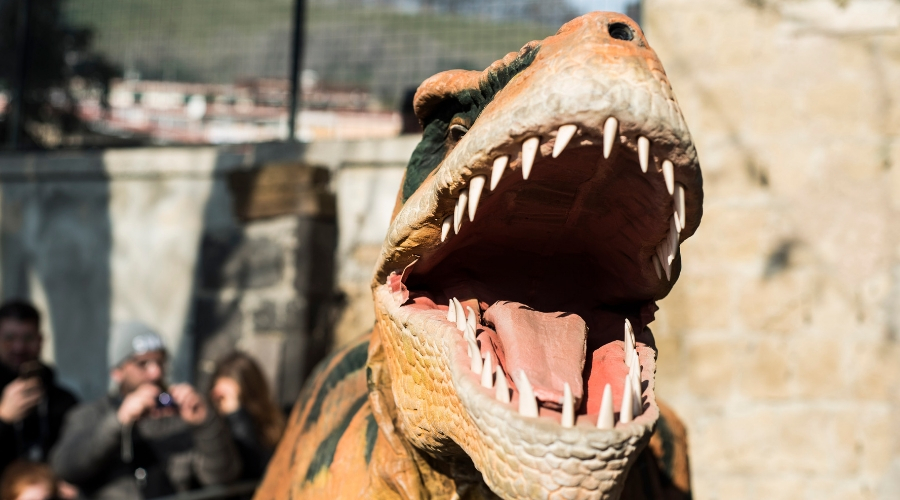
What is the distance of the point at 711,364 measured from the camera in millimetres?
3688

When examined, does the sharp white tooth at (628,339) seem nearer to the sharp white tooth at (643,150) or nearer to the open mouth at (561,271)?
the open mouth at (561,271)

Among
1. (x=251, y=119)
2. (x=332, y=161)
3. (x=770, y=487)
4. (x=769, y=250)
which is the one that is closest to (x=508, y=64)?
(x=769, y=250)

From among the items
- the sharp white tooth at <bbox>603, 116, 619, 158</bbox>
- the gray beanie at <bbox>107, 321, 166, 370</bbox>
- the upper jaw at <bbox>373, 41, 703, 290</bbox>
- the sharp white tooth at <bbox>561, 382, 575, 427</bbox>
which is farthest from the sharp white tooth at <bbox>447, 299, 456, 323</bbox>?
the gray beanie at <bbox>107, 321, 166, 370</bbox>

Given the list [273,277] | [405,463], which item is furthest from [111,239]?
[405,463]

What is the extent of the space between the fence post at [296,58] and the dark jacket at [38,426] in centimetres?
197

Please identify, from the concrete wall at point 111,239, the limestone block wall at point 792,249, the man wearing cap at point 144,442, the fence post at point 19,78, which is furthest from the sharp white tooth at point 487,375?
the fence post at point 19,78

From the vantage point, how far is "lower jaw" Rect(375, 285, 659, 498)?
3.76 feet

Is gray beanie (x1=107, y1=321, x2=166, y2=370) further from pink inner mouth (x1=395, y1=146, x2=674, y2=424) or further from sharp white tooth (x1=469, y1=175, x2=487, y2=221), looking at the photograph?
sharp white tooth (x1=469, y1=175, x2=487, y2=221)

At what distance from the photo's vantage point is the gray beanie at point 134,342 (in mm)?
3707

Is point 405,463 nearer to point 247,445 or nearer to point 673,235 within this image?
point 673,235

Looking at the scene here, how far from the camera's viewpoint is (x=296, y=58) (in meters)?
4.99

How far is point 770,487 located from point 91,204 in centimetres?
452

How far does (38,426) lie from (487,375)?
3301 millimetres

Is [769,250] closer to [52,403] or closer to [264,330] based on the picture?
[264,330]
